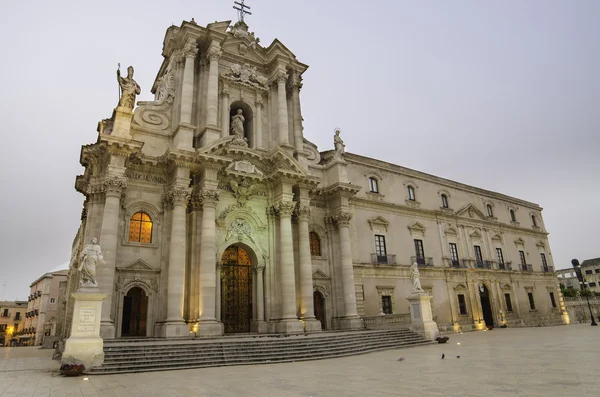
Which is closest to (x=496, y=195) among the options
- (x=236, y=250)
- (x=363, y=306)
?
(x=363, y=306)

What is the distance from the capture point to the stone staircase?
1376cm

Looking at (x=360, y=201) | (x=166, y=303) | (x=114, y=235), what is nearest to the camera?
(x=114, y=235)

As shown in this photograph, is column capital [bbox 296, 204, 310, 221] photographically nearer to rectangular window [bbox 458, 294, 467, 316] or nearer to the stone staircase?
the stone staircase

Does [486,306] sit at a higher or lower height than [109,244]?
lower

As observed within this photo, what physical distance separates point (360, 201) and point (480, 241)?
14.9 m

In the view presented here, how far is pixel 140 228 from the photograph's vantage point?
20938 mm

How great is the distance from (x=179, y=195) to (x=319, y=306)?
1154 centimetres

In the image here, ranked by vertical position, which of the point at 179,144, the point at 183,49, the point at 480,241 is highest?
the point at 183,49

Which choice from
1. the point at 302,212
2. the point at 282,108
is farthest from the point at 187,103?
the point at 302,212

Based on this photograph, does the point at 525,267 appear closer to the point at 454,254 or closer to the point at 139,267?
the point at 454,254

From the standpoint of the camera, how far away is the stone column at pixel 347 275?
2462 centimetres

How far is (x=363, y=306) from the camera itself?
27297 millimetres

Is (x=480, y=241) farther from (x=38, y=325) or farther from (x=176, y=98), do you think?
(x=38, y=325)

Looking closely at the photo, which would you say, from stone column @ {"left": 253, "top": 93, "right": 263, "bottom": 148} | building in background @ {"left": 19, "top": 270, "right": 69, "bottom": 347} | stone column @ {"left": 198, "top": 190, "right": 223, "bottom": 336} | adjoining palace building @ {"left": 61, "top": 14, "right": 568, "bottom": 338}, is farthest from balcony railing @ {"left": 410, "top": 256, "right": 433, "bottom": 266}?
building in background @ {"left": 19, "top": 270, "right": 69, "bottom": 347}
